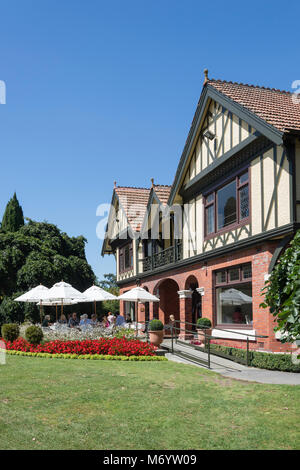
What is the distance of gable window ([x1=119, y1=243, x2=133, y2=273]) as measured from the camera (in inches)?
1262

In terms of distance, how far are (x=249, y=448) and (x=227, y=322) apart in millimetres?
10765

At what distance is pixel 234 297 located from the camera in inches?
671

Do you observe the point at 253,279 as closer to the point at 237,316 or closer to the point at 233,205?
the point at 237,316

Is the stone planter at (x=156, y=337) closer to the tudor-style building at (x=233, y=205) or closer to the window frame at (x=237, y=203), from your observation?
the tudor-style building at (x=233, y=205)

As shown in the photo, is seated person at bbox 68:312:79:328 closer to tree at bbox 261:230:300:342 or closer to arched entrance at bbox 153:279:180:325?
arched entrance at bbox 153:279:180:325

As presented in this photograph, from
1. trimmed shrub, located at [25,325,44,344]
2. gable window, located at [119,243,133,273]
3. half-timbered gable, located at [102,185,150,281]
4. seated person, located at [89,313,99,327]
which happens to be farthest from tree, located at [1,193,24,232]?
trimmed shrub, located at [25,325,44,344]

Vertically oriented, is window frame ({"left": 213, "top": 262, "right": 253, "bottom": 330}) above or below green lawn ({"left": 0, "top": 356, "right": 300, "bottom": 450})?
above

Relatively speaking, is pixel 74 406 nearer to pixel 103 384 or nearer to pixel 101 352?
pixel 103 384

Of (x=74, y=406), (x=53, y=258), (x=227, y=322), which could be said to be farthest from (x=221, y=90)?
(x=53, y=258)

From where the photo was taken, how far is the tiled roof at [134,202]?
30375 millimetres

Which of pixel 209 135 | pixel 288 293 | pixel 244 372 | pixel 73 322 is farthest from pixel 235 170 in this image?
pixel 73 322

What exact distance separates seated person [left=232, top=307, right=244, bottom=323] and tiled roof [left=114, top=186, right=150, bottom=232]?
13.5m

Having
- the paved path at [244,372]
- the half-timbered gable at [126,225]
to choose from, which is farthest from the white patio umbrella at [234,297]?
the half-timbered gable at [126,225]

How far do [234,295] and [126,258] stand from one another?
1696 centimetres
